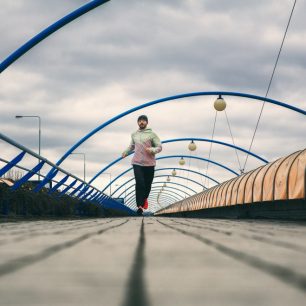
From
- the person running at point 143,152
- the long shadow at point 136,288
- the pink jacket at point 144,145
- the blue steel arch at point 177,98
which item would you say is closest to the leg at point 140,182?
the person running at point 143,152

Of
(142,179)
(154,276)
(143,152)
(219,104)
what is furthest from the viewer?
(219,104)

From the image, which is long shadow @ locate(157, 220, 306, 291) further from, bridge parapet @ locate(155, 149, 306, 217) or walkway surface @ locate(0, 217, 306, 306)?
bridge parapet @ locate(155, 149, 306, 217)

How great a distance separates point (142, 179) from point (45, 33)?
4.80 meters

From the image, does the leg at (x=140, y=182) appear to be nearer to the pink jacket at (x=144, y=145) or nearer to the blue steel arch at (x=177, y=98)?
the pink jacket at (x=144, y=145)

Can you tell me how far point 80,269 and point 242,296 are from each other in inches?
26.4

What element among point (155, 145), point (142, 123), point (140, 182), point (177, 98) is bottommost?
point (140, 182)

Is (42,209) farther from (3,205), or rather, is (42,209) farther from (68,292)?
(68,292)

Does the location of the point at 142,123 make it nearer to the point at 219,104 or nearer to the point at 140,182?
the point at 140,182

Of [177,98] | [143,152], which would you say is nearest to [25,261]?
[143,152]

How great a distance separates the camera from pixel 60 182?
543 inches

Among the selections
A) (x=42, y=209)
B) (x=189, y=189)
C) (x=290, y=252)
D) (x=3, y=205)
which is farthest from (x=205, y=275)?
(x=189, y=189)

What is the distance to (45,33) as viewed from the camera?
14273mm

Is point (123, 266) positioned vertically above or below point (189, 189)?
below

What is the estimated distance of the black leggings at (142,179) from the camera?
12.0 meters
